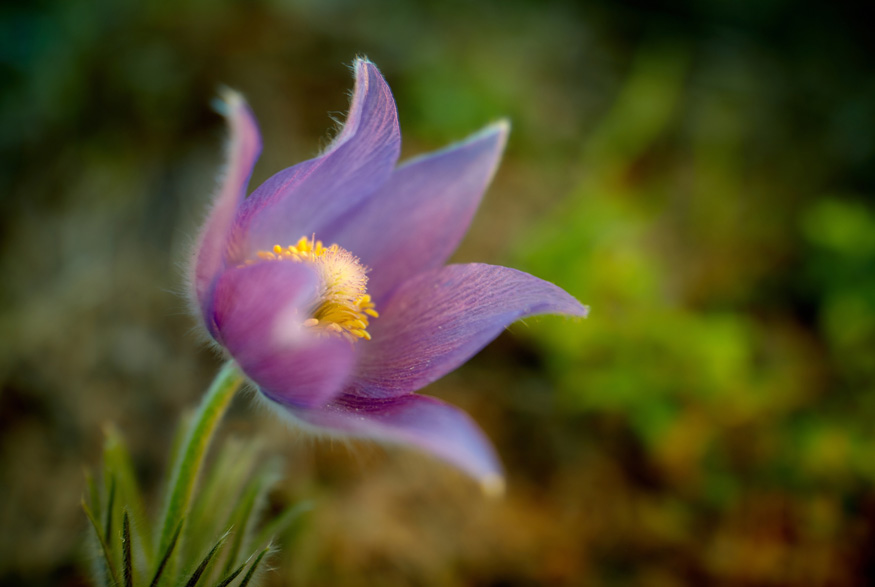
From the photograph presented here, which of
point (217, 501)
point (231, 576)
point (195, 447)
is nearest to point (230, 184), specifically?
point (195, 447)

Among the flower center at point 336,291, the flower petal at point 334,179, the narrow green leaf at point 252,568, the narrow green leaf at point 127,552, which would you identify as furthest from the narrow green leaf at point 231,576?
the flower petal at point 334,179

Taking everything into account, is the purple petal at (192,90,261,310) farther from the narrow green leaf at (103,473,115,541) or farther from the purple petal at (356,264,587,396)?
the narrow green leaf at (103,473,115,541)

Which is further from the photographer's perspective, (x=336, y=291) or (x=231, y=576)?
(x=336, y=291)

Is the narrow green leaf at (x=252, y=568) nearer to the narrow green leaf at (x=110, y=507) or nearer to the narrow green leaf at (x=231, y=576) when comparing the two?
the narrow green leaf at (x=231, y=576)

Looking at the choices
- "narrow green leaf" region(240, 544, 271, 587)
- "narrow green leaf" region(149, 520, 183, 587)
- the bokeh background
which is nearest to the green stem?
"narrow green leaf" region(149, 520, 183, 587)

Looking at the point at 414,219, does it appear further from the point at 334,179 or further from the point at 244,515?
the point at 244,515

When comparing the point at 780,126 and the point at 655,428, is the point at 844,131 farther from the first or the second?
the point at 655,428
